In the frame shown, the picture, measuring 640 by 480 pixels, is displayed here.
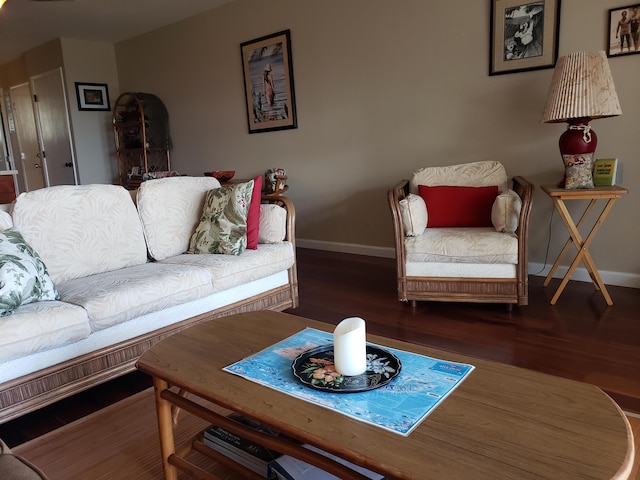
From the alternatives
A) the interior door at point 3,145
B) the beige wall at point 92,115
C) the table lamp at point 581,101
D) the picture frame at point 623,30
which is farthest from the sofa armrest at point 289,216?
the interior door at point 3,145

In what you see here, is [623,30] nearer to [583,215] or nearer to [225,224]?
[583,215]

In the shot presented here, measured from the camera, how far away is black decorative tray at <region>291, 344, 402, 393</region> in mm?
1154

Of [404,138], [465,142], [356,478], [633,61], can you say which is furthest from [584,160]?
[356,478]

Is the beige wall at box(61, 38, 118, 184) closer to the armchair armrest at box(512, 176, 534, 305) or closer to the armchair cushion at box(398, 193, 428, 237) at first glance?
the armchair cushion at box(398, 193, 428, 237)

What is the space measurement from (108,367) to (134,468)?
54 centimetres

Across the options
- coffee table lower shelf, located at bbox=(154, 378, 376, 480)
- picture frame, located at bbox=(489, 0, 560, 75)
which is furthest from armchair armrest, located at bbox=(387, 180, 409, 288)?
coffee table lower shelf, located at bbox=(154, 378, 376, 480)

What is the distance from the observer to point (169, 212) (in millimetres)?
2713

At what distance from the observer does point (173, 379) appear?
126cm

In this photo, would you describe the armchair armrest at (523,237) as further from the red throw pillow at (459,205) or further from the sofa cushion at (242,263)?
the sofa cushion at (242,263)

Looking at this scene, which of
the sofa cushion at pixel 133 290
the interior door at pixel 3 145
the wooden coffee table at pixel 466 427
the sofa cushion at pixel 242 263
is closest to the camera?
the wooden coffee table at pixel 466 427

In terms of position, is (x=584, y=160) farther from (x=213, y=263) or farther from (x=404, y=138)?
(x=213, y=263)

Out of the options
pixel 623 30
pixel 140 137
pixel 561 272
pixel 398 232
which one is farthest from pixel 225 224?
pixel 140 137

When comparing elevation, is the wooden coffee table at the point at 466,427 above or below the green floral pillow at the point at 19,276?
below

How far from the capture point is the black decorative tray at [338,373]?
1154 millimetres
